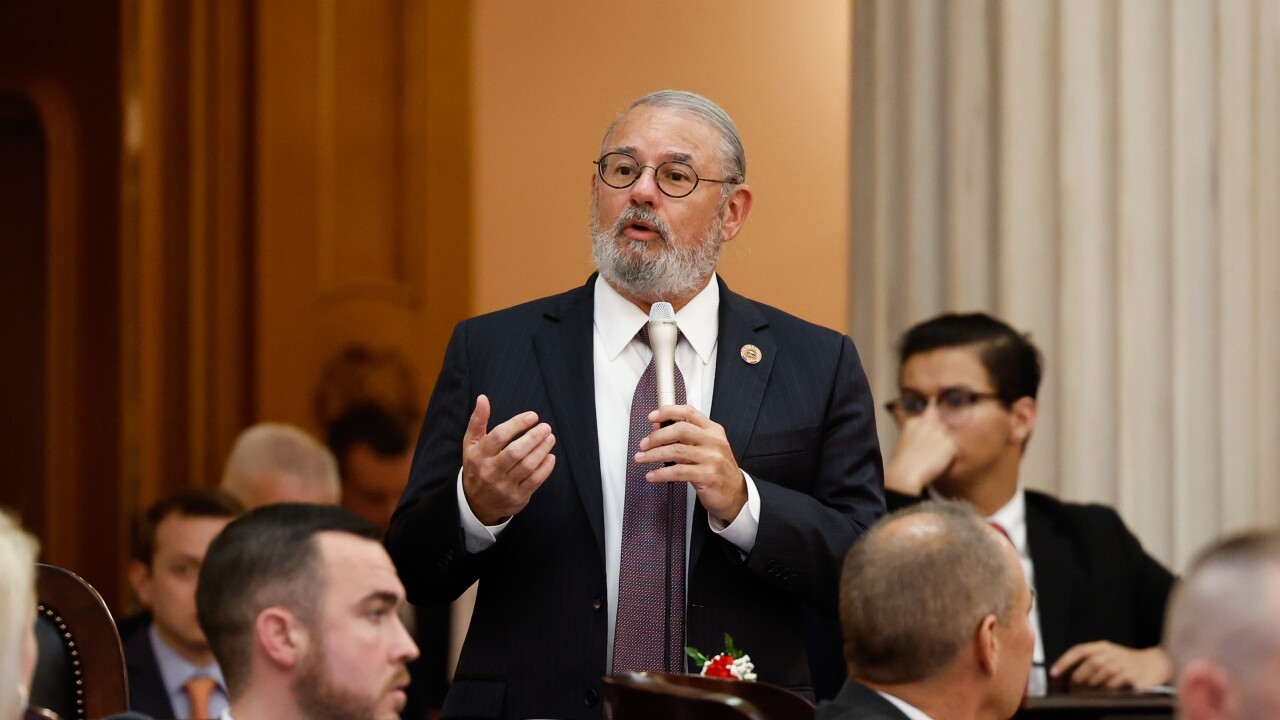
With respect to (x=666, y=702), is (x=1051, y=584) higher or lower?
lower

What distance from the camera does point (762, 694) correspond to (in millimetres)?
2369

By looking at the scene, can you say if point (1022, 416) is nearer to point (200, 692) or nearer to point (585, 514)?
point (585, 514)

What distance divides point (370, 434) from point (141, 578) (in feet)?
6.14

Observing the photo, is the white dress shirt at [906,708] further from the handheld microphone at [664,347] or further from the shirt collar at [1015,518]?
the shirt collar at [1015,518]

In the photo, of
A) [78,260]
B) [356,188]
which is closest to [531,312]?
[356,188]

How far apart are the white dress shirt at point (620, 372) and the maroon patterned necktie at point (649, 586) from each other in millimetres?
25

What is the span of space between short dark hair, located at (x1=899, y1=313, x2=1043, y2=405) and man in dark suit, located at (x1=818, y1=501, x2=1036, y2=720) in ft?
5.97

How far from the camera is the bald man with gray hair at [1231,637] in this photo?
5.68 feet

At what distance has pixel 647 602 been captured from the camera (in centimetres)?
268

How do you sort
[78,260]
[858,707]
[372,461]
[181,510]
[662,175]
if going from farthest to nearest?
[78,260]
[372,461]
[181,510]
[662,175]
[858,707]

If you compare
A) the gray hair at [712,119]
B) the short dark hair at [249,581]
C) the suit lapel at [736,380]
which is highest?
the gray hair at [712,119]

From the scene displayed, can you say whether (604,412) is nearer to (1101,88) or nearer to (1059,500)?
(1059,500)

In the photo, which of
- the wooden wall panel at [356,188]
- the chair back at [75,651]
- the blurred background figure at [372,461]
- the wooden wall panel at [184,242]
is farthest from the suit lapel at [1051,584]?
the wooden wall panel at [184,242]

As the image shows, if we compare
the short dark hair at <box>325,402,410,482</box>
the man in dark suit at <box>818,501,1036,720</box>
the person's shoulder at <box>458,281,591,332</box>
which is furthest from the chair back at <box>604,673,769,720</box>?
the short dark hair at <box>325,402,410,482</box>
